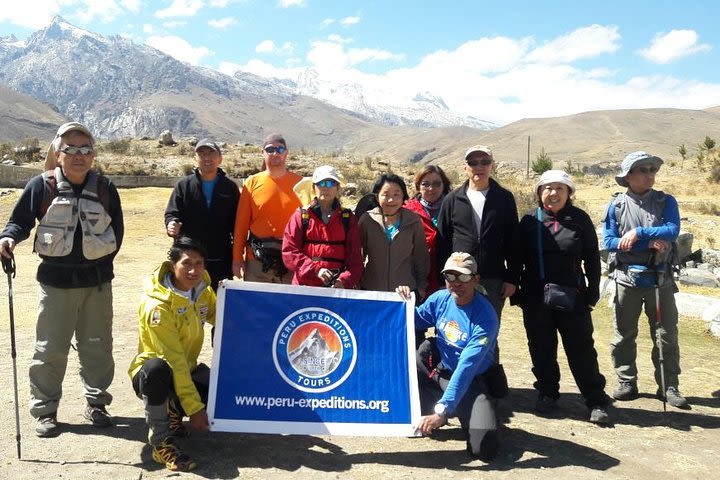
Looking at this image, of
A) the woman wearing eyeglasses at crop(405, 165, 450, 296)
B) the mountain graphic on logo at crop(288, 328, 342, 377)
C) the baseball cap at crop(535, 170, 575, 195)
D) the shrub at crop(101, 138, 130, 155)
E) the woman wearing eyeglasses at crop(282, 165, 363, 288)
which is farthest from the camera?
the shrub at crop(101, 138, 130, 155)

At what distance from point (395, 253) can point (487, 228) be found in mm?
800

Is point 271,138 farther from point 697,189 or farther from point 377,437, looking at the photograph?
point 697,189

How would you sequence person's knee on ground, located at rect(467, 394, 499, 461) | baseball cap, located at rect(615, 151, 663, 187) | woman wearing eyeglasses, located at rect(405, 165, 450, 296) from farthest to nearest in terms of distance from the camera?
woman wearing eyeglasses, located at rect(405, 165, 450, 296), baseball cap, located at rect(615, 151, 663, 187), person's knee on ground, located at rect(467, 394, 499, 461)

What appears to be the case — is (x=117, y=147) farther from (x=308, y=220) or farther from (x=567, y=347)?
(x=567, y=347)

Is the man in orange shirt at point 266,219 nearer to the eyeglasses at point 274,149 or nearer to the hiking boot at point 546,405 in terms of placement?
the eyeglasses at point 274,149

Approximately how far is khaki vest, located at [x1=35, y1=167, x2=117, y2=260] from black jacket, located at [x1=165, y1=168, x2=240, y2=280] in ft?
2.60

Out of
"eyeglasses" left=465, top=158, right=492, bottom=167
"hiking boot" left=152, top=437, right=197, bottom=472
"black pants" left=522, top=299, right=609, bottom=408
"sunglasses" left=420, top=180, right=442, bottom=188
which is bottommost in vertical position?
"hiking boot" left=152, top=437, right=197, bottom=472

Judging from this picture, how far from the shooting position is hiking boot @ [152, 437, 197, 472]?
397cm

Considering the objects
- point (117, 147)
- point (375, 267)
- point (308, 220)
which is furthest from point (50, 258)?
point (117, 147)

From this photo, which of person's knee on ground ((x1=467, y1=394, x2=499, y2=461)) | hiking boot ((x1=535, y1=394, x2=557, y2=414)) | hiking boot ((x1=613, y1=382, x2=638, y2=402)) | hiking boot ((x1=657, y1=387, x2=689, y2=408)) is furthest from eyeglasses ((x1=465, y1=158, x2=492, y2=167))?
hiking boot ((x1=657, y1=387, x2=689, y2=408))

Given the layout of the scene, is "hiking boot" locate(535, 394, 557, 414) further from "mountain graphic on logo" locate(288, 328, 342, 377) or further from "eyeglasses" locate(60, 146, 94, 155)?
"eyeglasses" locate(60, 146, 94, 155)

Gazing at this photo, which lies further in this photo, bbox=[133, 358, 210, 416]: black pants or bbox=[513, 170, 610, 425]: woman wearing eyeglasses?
bbox=[513, 170, 610, 425]: woman wearing eyeglasses

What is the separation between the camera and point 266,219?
546 centimetres

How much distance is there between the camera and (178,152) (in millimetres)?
32688
